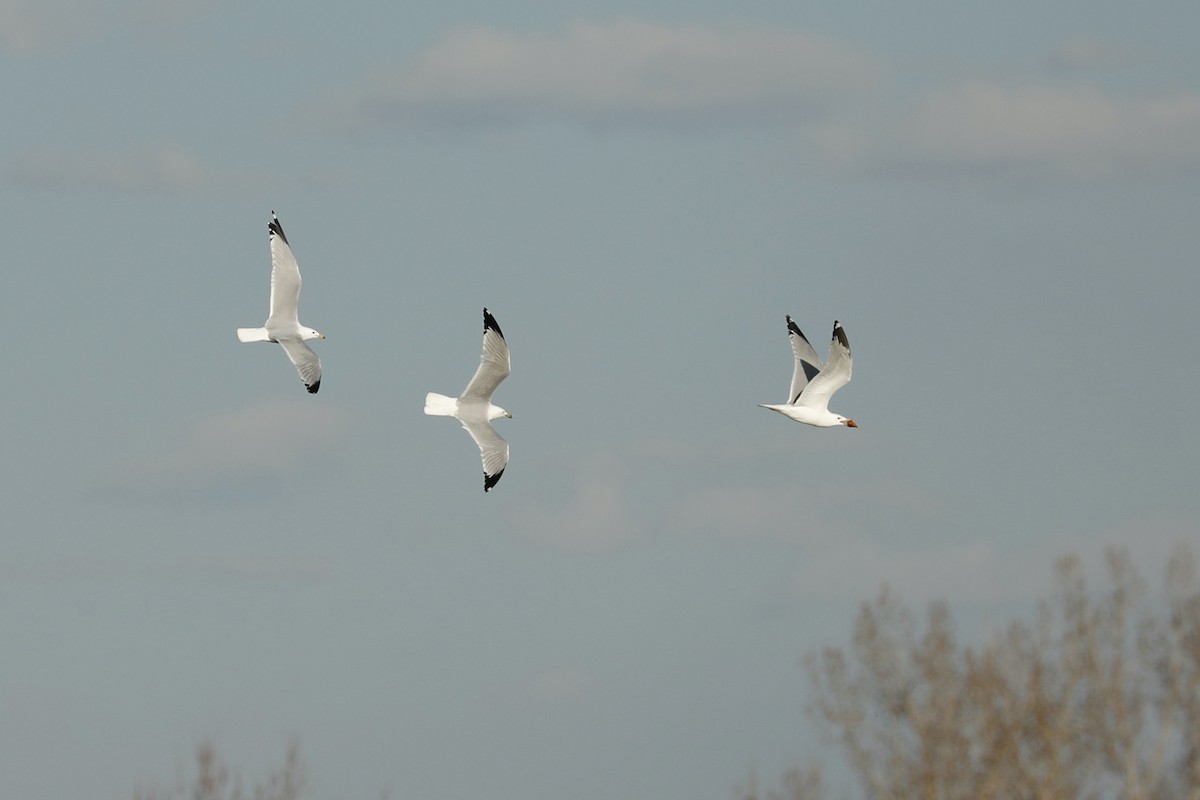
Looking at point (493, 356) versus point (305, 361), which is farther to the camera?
point (305, 361)

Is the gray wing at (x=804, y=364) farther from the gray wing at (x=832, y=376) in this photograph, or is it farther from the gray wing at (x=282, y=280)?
the gray wing at (x=282, y=280)

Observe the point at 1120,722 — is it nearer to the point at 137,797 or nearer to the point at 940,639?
the point at 940,639

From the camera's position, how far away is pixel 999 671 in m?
46.9

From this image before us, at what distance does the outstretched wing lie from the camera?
4544 cm

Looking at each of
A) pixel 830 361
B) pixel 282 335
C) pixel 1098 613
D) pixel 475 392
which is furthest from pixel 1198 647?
pixel 282 335

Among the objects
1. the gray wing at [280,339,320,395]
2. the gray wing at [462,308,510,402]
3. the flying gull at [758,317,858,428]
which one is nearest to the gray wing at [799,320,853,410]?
the flying gull at [758,317,858,428]

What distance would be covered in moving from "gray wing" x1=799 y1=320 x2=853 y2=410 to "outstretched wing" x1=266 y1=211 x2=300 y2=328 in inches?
375

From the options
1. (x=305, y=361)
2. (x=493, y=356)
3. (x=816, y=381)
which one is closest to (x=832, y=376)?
(x=816, y=381)

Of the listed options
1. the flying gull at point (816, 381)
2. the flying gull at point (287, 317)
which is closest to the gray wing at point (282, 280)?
the flying gull at point (287, 317)

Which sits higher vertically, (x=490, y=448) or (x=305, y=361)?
(x=305, y=361)

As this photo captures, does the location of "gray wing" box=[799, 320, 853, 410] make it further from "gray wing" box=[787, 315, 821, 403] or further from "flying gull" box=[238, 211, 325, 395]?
"flying gull" box=[238, 211, 325, 395]

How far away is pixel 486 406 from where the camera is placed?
43.8 metres

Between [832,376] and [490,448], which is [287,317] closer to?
[490,448]

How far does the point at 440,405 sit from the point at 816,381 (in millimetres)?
6523
